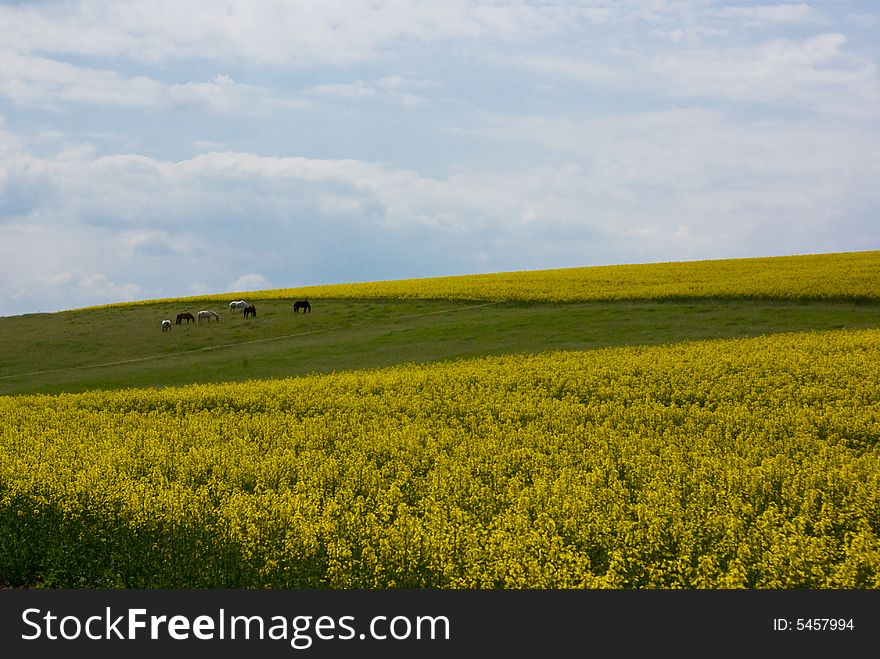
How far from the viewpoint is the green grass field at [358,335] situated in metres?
38.3

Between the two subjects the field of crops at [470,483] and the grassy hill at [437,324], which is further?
the grassy hill at [437,324]

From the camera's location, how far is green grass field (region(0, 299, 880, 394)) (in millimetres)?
38312

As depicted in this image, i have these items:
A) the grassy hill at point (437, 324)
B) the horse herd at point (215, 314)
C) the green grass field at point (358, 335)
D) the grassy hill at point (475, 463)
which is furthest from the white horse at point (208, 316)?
the grassy hill at point (475, 463)

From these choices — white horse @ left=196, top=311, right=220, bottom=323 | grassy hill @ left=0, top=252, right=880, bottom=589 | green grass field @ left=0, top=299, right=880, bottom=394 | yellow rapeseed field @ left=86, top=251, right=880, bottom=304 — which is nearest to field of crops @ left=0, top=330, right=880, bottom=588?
grassy hill @ left=0, top=252, right=880, bottom=589

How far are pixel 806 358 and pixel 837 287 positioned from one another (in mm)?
21128

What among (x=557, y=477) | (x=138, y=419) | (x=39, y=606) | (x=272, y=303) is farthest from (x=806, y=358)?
(x=272, y=303)

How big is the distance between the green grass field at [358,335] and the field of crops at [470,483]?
9.26m

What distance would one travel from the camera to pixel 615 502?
14.5 meters

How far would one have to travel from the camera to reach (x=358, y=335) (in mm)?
46750

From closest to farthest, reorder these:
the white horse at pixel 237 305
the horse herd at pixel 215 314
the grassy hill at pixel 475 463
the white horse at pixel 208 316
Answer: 1. the grassy hill at pixel 475 463
2. the white horse at pixel 208 316
3. the horse herd at pixel 215 314
4. the white horse at pixel 237 305

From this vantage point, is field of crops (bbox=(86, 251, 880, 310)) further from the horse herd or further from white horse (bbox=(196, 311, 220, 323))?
white horse (bbox=(196, 311, 220, 323))

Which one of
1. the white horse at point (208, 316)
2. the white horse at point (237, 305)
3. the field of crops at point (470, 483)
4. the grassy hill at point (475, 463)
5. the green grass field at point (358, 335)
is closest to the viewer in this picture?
the field of crops at point (470, 483)

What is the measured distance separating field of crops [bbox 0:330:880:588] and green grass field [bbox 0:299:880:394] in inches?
364

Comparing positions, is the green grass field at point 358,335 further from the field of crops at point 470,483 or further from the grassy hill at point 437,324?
the field of crops at point 470,483
